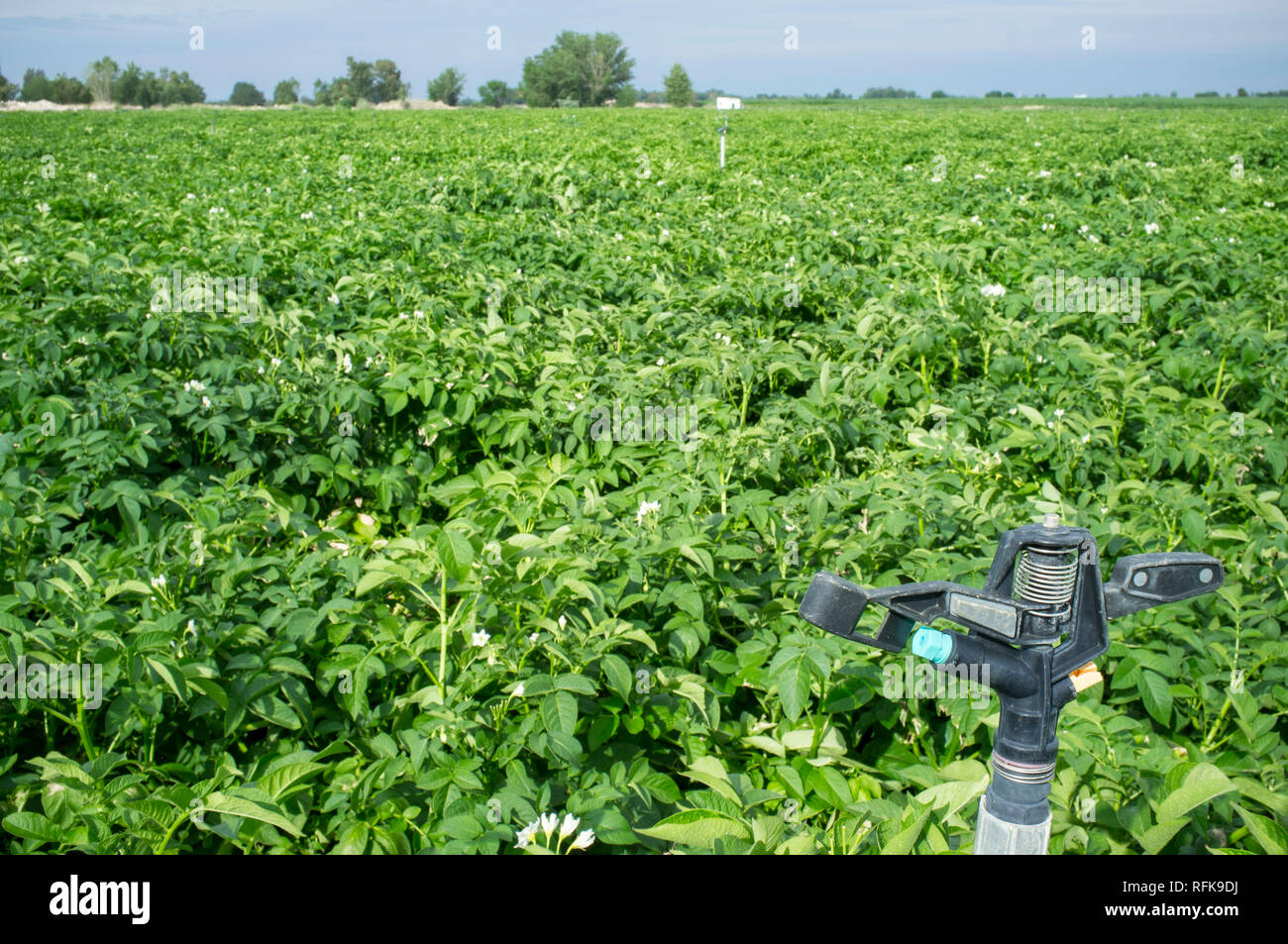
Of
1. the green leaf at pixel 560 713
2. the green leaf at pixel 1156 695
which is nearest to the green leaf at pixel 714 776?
the green leaf at pixel 560 713

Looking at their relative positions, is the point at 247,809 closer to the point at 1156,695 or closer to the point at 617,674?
the point at 617,674

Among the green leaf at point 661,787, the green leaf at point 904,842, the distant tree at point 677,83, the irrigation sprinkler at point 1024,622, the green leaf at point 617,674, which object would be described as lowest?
the green leaf at point 661,787

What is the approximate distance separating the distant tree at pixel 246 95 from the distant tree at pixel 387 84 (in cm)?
687

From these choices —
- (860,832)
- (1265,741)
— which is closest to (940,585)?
(860,832)

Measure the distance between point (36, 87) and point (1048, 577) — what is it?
208 ft

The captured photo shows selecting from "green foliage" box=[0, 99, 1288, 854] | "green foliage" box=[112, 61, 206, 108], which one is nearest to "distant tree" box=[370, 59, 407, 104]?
"green foliage" box=[112, 61, 206, 108]

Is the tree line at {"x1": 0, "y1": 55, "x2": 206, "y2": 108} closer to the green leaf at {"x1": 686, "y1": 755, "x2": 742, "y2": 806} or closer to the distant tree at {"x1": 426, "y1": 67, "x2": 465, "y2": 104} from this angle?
the distant tree at {"x1": 426, "y1": 67, "x2": 465, "y2": 104}

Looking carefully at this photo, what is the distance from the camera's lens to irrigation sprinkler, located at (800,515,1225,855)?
3.89 feet

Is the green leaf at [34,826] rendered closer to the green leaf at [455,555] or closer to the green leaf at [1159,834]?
the green leaf at [455,555]

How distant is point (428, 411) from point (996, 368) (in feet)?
9.47

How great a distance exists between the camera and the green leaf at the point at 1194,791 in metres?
1.62

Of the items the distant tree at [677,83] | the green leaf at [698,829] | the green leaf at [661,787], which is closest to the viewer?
the green leaf at [698,829]

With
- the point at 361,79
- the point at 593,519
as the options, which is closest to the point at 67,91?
the point at 361,79

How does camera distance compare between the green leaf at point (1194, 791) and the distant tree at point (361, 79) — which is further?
the distant tree at point (361, 79)
